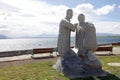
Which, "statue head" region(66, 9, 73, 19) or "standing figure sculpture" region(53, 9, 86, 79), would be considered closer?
"standing figure sculpture" region(53, 9, 86, 79)

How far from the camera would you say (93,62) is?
14.0 m

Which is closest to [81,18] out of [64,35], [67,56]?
[64,35]

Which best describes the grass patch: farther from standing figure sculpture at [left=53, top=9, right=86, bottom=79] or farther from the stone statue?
the stone statue

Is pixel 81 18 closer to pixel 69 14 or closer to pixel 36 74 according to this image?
pixel 69 14

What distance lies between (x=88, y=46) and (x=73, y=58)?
3.66 feet

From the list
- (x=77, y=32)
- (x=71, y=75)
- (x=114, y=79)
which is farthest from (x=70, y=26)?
(x=114, y=79)

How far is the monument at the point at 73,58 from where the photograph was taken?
45.3 ft

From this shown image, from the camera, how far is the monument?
1380 cm

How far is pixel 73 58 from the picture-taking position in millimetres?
14398

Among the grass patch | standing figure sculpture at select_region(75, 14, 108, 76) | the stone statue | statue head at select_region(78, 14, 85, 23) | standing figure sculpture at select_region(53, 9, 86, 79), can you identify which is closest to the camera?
the grass patch

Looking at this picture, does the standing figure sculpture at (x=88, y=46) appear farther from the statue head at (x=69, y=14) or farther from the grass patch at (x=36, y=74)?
the grass patch at (x=36, y=74)

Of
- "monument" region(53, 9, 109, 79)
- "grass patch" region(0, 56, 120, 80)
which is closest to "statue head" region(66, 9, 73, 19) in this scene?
"monument" region(53, 9, 109, 79)

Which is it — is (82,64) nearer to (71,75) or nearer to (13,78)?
(71,75)

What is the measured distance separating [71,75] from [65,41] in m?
2.41
